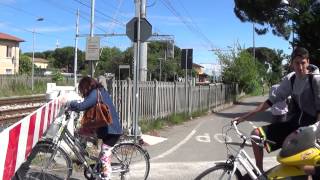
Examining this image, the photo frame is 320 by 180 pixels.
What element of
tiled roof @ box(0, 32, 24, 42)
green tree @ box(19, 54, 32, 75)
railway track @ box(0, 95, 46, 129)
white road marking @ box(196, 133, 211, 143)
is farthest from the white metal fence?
green tree @ box(19, 54, 32, 75)

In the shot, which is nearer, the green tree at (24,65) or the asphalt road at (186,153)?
the asphalt road at (186,153)

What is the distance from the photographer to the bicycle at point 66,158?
24.7 feet

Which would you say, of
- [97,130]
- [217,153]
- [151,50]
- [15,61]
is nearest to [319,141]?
[97,130]

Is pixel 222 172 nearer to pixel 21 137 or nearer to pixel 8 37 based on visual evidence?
pixel 21 137

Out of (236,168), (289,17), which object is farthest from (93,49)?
(289,17)

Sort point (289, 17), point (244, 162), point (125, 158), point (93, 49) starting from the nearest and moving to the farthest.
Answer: point (244, 162)
point (125, 158)
point (93, 49)
point (289, 17)

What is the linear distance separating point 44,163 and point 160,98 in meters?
13.5

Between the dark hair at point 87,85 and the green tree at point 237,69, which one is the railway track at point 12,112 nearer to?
the dark hair at point 87,85

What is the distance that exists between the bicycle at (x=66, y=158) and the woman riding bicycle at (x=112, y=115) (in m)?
0.12

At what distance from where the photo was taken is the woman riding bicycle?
7656mm

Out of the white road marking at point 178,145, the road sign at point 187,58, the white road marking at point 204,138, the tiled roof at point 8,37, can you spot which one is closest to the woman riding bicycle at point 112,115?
the white road marking at point 178,145

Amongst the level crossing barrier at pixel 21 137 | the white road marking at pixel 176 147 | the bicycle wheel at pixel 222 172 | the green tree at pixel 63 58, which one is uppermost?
the green tree at pixel 63 58

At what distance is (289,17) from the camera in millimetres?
40750

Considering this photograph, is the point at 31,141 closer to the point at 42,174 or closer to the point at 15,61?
the point at 42,174
